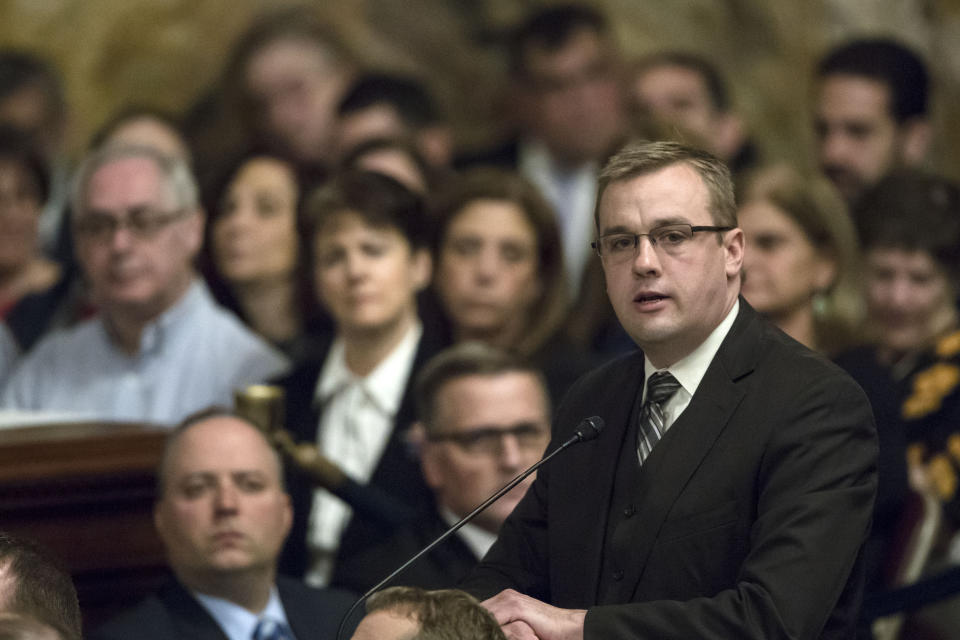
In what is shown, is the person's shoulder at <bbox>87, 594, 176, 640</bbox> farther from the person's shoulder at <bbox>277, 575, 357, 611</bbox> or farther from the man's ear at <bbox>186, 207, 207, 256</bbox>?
the man's ear at <bbox>186, 207, 207, 256</bbox>

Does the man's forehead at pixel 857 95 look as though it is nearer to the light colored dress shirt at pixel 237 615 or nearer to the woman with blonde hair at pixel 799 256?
the woman with blonde hair at pixel 799 256

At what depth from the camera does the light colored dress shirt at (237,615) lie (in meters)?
3.65

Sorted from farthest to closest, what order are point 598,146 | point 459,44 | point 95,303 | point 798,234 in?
1. point 459,44
2. point 598,146
3. point 95,303
4. point 798,234

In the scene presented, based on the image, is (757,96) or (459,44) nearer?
(757,96)

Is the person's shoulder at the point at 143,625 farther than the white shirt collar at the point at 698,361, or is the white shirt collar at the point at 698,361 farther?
the person's shoulder at the point at 143,625

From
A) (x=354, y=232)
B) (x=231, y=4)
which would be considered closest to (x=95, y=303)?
(x=354, y=232)

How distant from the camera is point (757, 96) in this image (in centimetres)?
848

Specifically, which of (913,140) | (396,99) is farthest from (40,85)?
(913,140)

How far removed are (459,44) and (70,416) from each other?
484 cm

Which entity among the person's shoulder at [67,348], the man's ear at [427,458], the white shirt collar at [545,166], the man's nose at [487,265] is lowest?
the man's ear at [427,458]

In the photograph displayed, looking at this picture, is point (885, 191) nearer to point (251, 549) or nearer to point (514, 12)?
point (251, 549)

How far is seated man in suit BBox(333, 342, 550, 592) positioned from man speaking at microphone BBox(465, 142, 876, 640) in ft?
3.93

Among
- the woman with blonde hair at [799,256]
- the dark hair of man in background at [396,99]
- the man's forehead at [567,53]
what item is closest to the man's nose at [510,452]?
the woman with blonde hair at [799,256]

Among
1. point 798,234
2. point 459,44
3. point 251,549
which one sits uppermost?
point 459,44
